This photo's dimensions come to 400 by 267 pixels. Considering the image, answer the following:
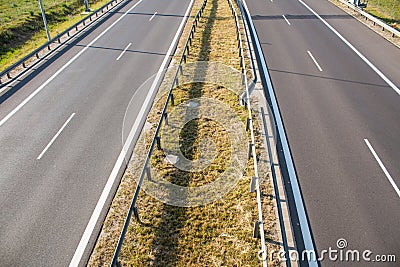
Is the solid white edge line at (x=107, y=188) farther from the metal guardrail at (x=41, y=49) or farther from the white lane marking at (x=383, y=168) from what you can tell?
the white lane marking at (x=383, y=168)

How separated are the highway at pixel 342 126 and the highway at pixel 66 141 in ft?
21.7

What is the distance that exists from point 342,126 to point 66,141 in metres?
11.3

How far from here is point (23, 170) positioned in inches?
498

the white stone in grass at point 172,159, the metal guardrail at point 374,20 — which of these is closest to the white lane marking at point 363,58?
the metal guardrail at point 374,20

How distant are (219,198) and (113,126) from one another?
6227 millimetres

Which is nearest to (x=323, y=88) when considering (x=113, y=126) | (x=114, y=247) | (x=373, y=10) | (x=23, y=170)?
(x=113, y=126)

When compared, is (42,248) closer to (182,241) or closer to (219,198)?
(182,241)

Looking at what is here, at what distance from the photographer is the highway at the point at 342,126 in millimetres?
9922

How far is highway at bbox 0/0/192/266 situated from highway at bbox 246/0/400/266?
663 centimetres

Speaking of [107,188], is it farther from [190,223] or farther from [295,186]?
[295,186]

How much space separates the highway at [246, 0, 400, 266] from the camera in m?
9.92
